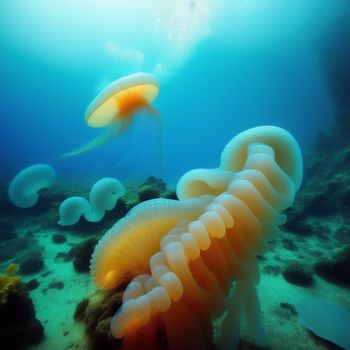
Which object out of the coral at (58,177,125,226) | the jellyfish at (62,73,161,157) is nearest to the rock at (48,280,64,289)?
the coral at (58,177,125,226)

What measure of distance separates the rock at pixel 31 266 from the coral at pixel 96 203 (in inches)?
62.7

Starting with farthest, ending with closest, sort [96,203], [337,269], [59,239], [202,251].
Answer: [59,239] → [96,203] → [337,269] → [202,251]

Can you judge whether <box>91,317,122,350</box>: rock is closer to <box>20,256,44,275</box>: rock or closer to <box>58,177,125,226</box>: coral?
<box>20,256,44,275</box>: rock

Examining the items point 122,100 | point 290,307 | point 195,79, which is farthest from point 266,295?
point 195,79

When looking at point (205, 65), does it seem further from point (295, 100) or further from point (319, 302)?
point (319, 302)

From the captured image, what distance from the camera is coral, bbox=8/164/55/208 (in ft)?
31.4

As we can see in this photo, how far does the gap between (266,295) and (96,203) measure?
5.65m

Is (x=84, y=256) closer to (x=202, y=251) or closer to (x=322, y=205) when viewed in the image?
(x=202, y=251)

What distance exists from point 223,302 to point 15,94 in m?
103

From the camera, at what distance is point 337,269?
551 centimetres

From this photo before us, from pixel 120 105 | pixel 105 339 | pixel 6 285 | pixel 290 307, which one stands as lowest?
pixel 290 307

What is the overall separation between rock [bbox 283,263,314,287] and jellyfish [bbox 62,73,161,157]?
Answer: 15.4 ft

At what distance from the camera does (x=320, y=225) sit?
1059 cm

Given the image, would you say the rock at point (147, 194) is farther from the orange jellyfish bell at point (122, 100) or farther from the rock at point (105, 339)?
the rock at point (105, 339)
